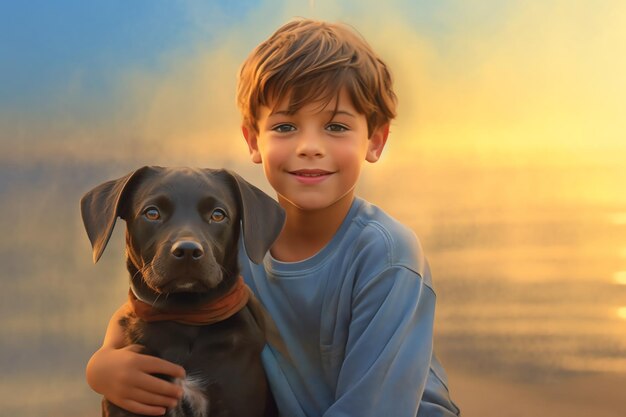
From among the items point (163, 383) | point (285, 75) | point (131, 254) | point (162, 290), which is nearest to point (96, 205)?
point (131, 254)

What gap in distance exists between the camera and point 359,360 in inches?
94.1

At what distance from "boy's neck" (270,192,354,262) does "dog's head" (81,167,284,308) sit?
0.34 m

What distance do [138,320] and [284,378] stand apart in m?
0.51

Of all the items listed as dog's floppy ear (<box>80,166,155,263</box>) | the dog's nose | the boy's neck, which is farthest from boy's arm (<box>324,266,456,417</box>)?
dog's floppy ear (<box>80,166,155,263</box>)

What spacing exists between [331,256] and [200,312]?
1.71ft

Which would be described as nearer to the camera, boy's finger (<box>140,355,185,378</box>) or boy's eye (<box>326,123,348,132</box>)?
boy's finger (<box>140,355,185,378</box>)

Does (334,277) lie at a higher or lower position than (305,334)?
higher

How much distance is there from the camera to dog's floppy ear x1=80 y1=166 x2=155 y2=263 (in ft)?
7.09

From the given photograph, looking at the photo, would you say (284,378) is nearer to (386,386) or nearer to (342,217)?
(386,386)

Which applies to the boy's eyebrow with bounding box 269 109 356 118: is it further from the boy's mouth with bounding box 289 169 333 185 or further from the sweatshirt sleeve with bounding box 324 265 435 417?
the sweatshirt sleeve with bounding box 324 265 435 417

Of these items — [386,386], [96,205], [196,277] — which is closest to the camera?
[196,277]

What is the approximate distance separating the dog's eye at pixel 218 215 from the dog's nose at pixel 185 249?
0.14m

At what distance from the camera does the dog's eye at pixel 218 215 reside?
2.15 meters

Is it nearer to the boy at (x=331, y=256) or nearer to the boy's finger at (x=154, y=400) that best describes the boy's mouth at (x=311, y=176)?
the boy at (x=331, y=256)
